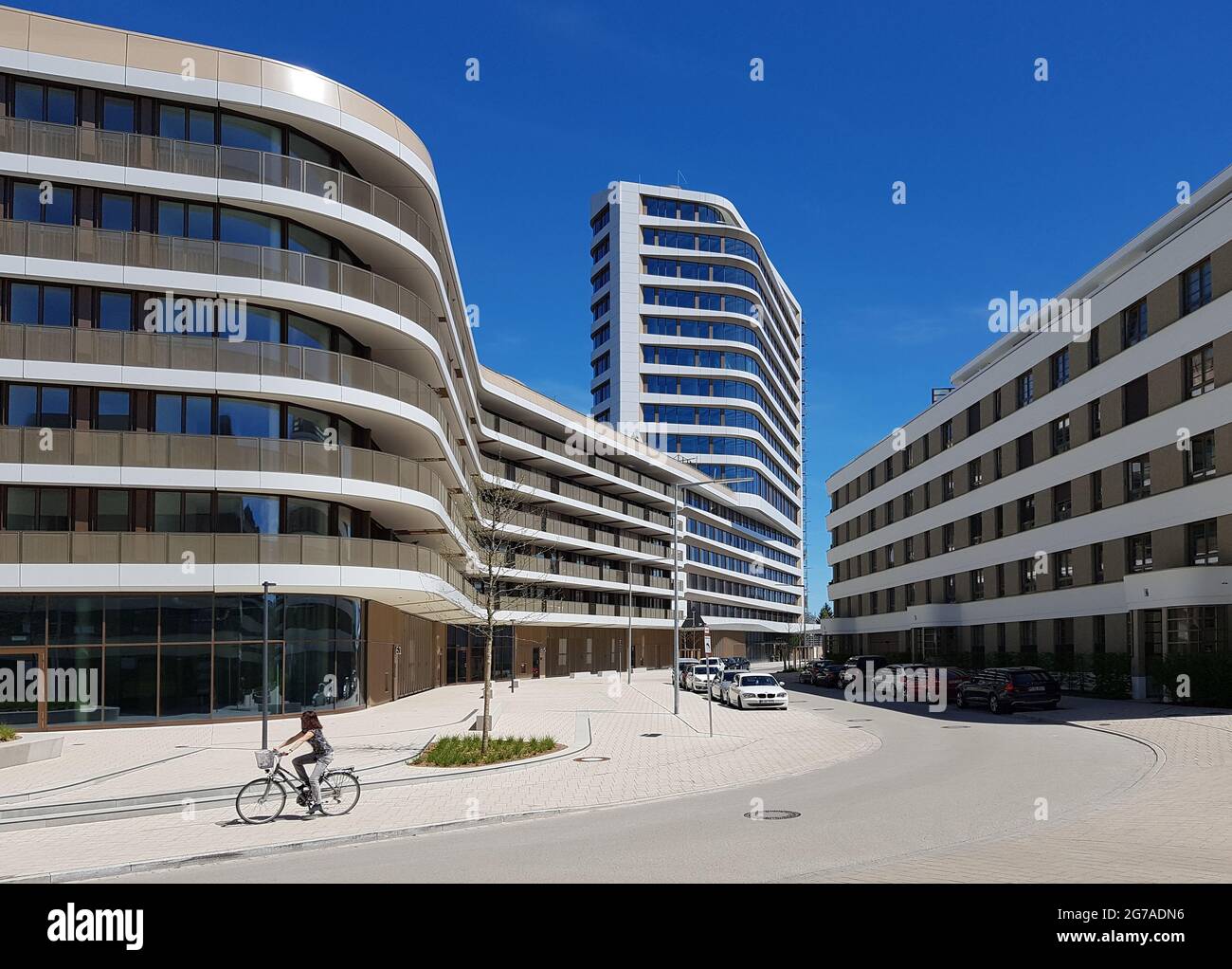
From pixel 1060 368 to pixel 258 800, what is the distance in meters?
41.2

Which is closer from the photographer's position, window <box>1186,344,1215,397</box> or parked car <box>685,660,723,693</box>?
window <box>1186,344,1215,397</box>

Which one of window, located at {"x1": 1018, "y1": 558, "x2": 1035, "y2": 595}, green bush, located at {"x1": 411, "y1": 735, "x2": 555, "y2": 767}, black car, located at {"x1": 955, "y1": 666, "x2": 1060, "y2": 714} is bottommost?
black car, located at {"x1": 955, "y1": 666, "x2": 1060, "y2": 714}

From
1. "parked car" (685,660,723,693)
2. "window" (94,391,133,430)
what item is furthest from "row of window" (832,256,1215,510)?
"window" (94,391,133,430)

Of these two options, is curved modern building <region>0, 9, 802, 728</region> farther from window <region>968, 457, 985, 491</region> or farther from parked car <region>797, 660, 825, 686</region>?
window <region>968, 457, 985, 491</region>

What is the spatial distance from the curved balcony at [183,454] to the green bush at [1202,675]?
81.0ft

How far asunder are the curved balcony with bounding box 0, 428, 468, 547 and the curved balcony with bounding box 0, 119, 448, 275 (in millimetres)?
7515

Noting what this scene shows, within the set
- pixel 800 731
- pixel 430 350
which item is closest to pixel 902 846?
pixel 800 731

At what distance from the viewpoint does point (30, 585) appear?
28.7m

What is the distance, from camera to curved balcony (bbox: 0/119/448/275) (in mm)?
29578

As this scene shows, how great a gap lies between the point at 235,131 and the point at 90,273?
5.97 m

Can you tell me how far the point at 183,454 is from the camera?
3017cm

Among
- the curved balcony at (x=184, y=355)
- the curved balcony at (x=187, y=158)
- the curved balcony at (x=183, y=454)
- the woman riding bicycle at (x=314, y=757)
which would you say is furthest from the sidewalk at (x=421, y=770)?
the curved balcony at (x=187, y=158)

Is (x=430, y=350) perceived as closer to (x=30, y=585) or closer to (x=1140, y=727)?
(x=30, y=585)

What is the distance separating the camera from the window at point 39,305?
1161 inches
